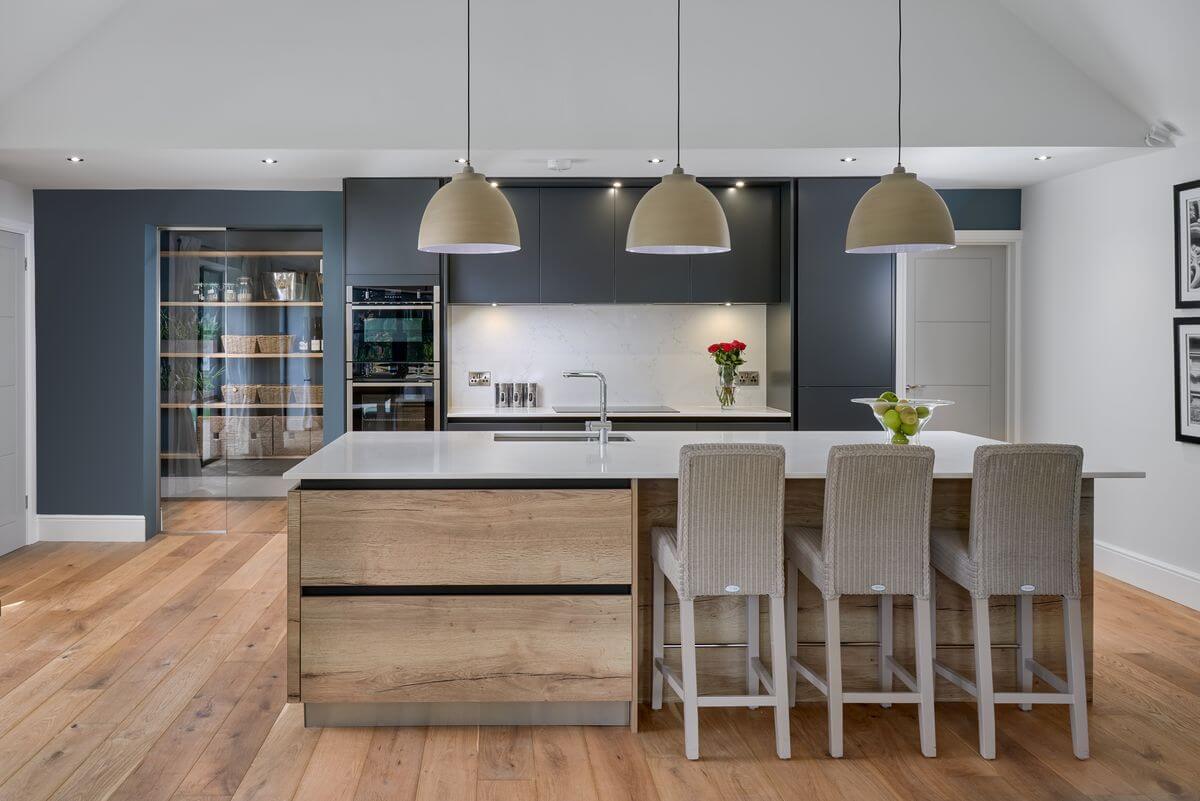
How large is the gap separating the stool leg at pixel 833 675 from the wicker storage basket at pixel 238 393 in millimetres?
4956

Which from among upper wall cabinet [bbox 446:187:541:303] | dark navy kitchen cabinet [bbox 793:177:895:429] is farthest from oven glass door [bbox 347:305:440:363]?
dark navy kitchen cabinet [bbox 793:177:895:429]

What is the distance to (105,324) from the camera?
18.7ft

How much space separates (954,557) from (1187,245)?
103 inches

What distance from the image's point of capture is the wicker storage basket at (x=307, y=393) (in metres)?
6.64

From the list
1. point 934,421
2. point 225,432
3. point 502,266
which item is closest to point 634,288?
point 502,266

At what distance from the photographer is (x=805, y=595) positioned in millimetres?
3135

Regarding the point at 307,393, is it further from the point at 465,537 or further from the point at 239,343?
the point at 465,537

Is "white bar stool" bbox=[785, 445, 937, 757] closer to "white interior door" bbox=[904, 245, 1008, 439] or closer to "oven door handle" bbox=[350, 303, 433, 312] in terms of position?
"white interior door" bbox=[904, 245, 1008, 439]

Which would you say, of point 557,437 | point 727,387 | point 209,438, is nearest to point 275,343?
point 209,438

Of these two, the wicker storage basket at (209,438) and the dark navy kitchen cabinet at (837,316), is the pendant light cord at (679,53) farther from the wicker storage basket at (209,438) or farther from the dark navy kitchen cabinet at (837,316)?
the wicker storage basket at (209,438)

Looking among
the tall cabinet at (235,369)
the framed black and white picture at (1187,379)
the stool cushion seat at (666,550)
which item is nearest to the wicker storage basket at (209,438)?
the tall cabinet at (235,369)

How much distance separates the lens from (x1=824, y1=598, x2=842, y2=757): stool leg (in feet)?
8.96

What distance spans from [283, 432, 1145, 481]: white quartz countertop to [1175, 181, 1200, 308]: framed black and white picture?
1.55 metres

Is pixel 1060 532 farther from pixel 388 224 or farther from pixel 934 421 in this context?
pixel 388 224
